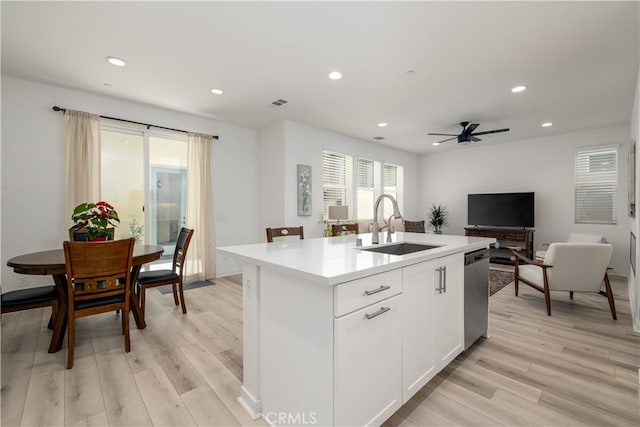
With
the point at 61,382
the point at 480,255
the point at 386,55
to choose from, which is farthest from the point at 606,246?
the point at 61,382

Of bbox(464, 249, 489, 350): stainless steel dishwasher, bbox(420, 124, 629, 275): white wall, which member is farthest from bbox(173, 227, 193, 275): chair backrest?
bbox(420, 124, 629, 275): white wall

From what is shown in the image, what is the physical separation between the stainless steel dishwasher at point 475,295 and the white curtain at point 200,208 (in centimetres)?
395

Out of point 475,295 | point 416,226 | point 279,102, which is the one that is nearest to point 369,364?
point 475,295

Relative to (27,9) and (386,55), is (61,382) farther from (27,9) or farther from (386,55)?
(386,55)

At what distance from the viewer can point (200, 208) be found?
4684 mm

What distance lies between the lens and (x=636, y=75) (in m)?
3.20

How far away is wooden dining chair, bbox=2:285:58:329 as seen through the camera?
2.23m

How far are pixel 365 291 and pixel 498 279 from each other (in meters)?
4.43

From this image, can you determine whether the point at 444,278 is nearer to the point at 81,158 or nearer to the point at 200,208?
the point at 200,208

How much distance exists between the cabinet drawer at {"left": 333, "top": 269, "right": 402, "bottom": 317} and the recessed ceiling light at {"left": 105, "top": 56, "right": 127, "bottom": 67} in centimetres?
332

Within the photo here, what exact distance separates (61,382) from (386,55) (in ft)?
12.4

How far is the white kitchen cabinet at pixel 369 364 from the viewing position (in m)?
1.24

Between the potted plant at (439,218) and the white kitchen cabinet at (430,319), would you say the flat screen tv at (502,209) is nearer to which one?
the potted plant at (439,218)

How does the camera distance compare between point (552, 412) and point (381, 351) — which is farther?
point (552, 412)
